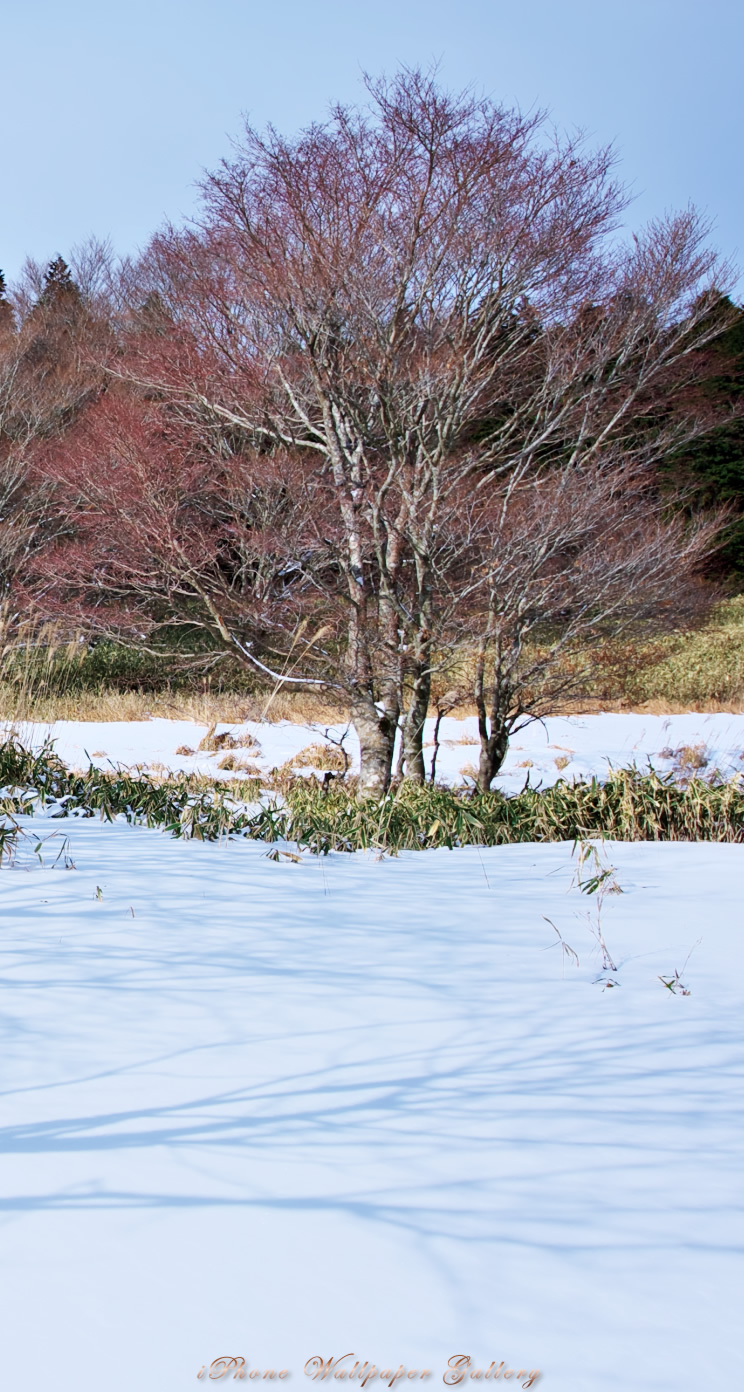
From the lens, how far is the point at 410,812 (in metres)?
5.36

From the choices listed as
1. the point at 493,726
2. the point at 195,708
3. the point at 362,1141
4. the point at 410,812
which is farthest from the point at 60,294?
the point at 362,1141

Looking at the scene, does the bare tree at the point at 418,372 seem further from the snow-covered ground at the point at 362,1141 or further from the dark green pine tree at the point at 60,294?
the dark green pine tree at the point at 60,294

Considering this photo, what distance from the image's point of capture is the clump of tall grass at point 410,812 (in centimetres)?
468

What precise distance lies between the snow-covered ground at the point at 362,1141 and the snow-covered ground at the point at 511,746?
610cm

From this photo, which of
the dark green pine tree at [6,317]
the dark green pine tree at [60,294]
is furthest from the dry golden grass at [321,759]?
the dark green pine tree at [60,294]

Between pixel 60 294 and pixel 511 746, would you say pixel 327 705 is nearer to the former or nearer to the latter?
pixel 511 746

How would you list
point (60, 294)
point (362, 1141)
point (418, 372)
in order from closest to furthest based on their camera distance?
1. point (362, 1141)
2. point (418, 372)
3. point (60, 294)

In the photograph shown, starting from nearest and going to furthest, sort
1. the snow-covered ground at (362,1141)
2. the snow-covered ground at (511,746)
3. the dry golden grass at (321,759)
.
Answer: the snow-covered ground at (362,1141), the dry golden grass at (321,759), the snow-covered ground at (511,746)

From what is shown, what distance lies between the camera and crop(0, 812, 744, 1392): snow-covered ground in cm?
137

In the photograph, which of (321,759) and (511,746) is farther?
(511,746)

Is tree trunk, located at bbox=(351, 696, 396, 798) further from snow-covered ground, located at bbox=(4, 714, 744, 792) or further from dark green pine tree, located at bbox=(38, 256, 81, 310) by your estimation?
dark green pine tree, located at bbox=(38, 256, 81, 310)

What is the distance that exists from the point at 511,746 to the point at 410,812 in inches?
233

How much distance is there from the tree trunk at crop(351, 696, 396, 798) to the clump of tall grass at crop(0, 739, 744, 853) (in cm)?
199

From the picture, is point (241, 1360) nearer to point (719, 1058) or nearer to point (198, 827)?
point (719, 1058)
